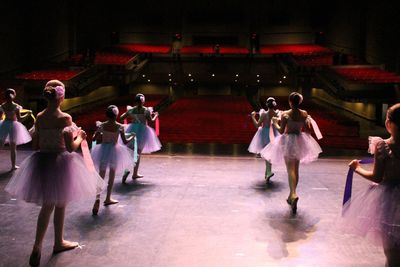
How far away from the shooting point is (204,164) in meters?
9.52

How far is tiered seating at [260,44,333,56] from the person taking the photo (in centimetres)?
2812

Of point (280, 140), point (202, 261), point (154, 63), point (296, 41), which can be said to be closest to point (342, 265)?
point (202, 261)

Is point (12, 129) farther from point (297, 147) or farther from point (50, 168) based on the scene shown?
point (297, 147)

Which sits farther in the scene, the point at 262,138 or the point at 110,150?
the point at 262,138

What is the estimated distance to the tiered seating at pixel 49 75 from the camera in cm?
1922

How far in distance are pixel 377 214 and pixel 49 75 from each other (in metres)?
19.3

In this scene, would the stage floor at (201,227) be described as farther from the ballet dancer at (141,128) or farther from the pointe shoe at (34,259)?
the ballet dancer at (141,128)

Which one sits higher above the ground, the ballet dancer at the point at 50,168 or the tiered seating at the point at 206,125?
the ballet dancer at the point at 50,168

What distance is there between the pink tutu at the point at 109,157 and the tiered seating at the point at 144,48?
23610 millimetres

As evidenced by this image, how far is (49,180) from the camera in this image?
A: 3.87m

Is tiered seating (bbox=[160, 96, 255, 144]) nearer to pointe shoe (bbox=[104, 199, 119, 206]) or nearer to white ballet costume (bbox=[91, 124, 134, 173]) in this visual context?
pointe shoe (bbox=[104, 199, 119, 206])

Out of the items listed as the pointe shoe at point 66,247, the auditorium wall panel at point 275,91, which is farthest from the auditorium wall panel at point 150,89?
the pointe shoe at point 66,247

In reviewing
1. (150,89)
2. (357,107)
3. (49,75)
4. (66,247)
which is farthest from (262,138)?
(150,89)

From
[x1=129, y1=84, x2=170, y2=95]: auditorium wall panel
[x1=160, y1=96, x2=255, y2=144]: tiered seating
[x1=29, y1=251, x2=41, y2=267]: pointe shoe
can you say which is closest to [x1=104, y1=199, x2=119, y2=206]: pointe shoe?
[x1=29, y1=251, x2=41, y2=267]: pointe shoe
